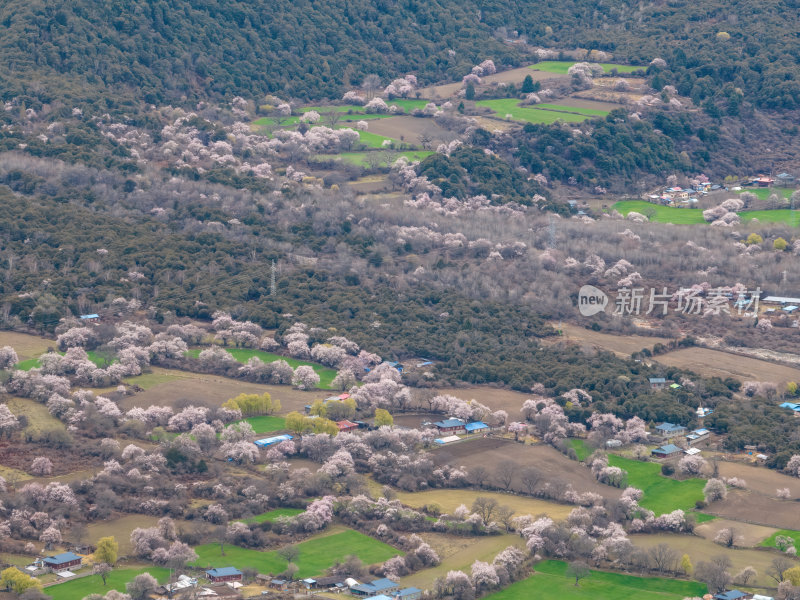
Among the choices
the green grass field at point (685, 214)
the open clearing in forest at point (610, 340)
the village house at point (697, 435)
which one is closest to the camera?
the village house at point (697, 435)

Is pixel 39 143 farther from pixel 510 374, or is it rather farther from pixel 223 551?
pixel 223 551

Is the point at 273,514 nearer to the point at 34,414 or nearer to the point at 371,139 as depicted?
the point at 34,414

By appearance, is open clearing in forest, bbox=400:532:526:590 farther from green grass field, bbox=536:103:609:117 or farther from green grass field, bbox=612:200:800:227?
green grass field, bbox=536:103:609:117

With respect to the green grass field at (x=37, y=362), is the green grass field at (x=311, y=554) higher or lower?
lower

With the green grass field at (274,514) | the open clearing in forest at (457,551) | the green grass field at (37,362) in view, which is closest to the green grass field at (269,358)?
the green grass field at (37,362)

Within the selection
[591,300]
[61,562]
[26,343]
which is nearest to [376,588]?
[61,562]

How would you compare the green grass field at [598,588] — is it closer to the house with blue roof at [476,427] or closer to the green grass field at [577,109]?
the house with blue roof at [476,427]

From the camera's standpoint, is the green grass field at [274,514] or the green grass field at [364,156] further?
the green grass field at [364,156]

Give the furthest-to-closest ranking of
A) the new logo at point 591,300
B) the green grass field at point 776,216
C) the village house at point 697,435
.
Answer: the green grass field at point 776,216 < the new logo at point 591,300 < the village house at point 697,435

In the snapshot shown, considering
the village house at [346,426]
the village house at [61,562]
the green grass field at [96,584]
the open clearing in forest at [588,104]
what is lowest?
the green grass field at [96,584]
